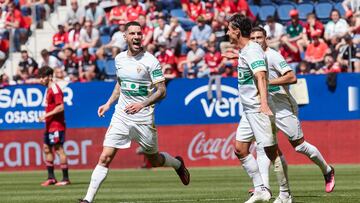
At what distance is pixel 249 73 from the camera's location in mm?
12734

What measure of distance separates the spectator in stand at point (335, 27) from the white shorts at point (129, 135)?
13358 millimetres

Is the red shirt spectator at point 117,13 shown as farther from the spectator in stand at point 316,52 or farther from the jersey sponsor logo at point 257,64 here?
the jersey sponsor logo at point 257,64

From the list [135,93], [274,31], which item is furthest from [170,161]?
[274,31]

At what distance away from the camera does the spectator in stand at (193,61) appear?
27.0 metres

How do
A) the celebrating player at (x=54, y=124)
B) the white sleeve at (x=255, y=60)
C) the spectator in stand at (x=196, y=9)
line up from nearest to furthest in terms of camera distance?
the white sleeve at (x=255, y=60), the celebrating player at (x=54, y=124), the spectator in stand at (x=196, y=9)

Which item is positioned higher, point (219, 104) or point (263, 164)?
point (263, 164)

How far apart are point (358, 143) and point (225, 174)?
4.65 m

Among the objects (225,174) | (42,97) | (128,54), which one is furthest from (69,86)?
(128,54)

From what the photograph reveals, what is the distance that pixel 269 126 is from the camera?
41.2ft

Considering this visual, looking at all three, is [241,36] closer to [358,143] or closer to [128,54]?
[128,54]

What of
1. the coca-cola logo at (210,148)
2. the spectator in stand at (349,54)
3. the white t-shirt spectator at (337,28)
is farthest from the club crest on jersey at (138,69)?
the white t-shirt spectator at (337,28)

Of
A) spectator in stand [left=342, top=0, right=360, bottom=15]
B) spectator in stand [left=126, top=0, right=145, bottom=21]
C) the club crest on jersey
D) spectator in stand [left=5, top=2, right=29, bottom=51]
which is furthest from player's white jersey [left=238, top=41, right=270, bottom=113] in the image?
spectator in stand [left=5, top=2, right=29, bottom=51]

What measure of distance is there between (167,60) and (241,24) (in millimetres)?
14417

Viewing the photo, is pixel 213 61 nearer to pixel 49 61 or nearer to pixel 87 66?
pixel 87 66
